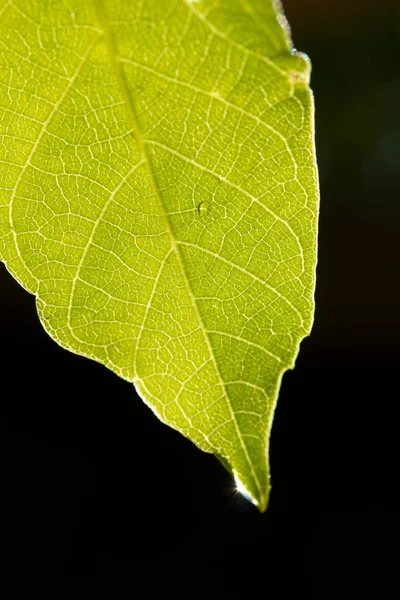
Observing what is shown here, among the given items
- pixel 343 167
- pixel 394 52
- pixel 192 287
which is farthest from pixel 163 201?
pixel 394 52

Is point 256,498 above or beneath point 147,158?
beneath

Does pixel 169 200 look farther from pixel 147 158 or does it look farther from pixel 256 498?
pixel 256 498

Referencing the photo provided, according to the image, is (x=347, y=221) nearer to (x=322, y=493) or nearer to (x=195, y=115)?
(x=322, y=493)

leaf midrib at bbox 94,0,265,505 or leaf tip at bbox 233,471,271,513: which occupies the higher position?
leaf midrib at bbox 94,0,265,505

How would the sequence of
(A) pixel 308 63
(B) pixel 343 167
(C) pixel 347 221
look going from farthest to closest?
1. (C) pixel 347 221
2. (B) pixel 343 167
3. (A) pixel 308 63

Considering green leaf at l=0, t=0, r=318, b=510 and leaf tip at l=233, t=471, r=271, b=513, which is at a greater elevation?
green leaf at l=0, t=0, r=318, b=510

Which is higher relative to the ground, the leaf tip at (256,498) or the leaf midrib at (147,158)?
the leaf midrib at (147,158)

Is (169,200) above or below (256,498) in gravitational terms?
above

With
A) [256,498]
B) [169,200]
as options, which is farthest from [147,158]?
[256,498]
